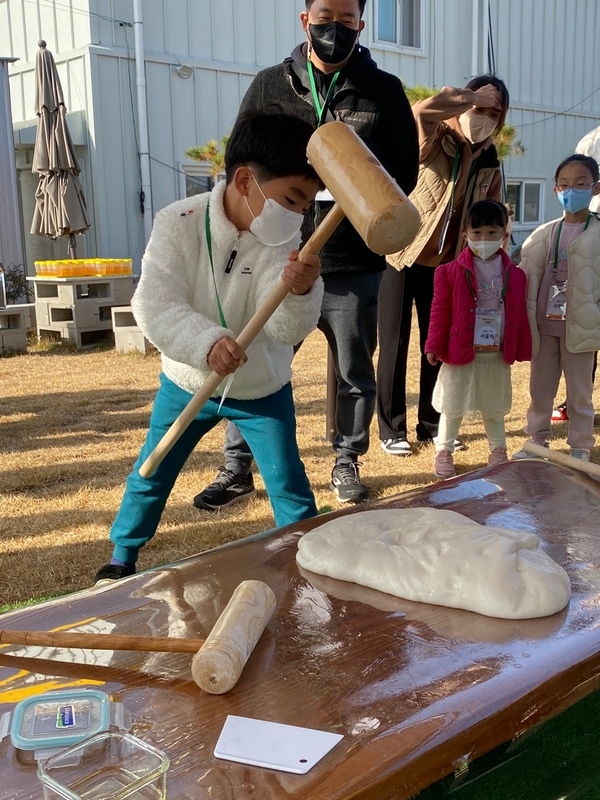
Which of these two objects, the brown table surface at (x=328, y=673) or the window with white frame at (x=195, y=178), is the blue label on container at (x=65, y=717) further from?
the window with white frame at (x=195, y=178)

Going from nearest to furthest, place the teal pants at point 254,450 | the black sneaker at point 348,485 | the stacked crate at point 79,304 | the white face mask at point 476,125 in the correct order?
the teal pants at point 254,450 → the black sneaker at point 348,485 → the white face mask at point 476,125 → the stacked crate at point 79,304

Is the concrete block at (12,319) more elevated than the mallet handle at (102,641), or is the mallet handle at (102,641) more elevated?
the mallet handle at (102,641)

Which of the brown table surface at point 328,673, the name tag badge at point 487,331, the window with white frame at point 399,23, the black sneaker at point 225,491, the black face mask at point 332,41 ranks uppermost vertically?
the window with white frame at point 399,23

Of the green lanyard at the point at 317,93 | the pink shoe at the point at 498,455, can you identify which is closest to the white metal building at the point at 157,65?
the green lanyard at the point at 317,93

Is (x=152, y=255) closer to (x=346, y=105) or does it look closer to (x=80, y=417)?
(x=346, y=105)

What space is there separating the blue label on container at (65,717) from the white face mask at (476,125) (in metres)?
3.25

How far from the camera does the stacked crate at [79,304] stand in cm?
768

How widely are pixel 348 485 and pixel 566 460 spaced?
123 centimetres

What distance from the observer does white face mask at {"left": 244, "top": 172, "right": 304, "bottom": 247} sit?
217 centimetres

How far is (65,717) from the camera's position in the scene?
110 centimetres

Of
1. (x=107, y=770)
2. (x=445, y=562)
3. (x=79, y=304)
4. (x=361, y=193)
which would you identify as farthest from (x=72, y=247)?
(x=107, y=770)

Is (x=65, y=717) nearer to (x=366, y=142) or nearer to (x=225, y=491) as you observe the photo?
(x=225, y=491)

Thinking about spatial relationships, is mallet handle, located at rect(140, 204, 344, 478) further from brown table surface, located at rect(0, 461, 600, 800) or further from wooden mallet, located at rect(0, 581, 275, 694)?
wooden mallet, located at rect(0, 581, 275, 694)

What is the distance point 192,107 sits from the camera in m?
9.22
